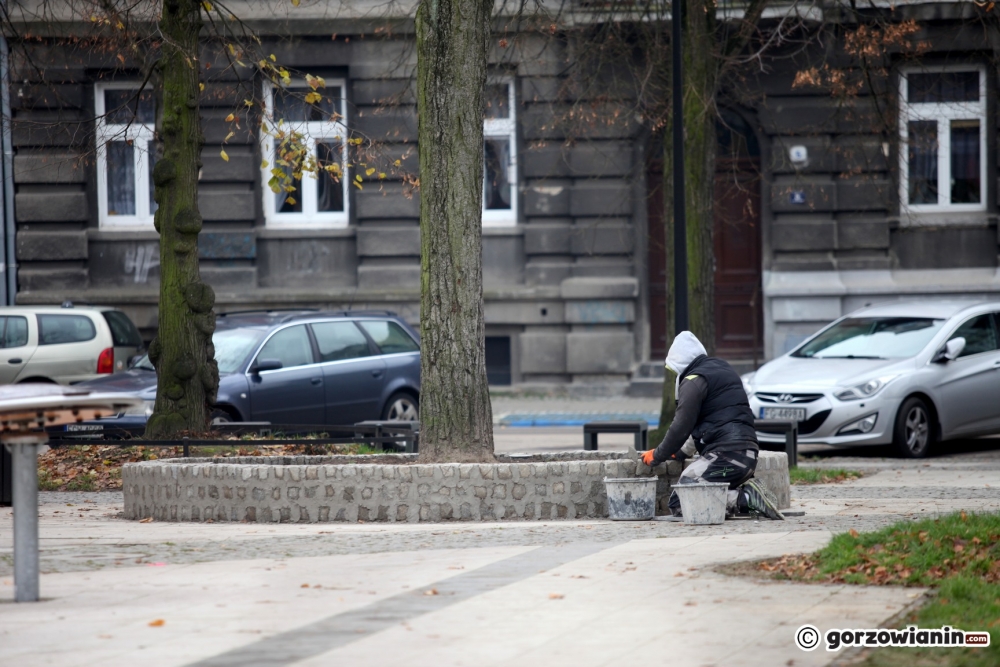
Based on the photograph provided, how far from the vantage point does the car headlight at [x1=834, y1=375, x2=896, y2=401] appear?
14.7 meters

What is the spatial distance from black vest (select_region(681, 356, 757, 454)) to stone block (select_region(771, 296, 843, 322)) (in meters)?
12.7

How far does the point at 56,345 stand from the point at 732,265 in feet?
36.5

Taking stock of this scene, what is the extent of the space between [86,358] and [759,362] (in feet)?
35.2

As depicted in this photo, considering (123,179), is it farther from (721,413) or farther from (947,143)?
(721,413)

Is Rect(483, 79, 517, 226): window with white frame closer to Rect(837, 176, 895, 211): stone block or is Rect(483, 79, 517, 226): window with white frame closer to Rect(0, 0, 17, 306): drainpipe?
Rect(837, 176, 895, 211): stone block

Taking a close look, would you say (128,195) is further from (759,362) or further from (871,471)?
(871,471)

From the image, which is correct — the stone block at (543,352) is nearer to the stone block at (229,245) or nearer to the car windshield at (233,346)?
the stone block at (229,245)

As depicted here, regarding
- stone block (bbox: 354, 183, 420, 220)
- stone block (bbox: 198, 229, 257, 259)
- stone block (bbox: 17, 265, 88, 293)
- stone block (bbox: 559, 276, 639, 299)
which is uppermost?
stone block (bbox: 354, 183, 420, 220)

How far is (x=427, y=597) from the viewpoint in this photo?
6543 mm

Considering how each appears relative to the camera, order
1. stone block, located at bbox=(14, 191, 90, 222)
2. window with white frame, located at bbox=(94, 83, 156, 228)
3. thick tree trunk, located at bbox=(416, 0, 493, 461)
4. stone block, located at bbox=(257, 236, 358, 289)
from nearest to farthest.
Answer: thick tree trunk, located at bbox=(416, 0, 493, 461), stone block, located at bbox=(14, 191, 90, 222), stone block, located at bbox=(257, 236, 358, 289), window with white frame, located at bbox=(94, 83, 156, 228)

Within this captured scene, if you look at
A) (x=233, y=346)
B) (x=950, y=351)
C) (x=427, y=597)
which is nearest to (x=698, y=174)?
(x=950, y=351)

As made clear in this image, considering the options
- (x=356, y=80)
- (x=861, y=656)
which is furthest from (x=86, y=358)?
(x=861, y=656)

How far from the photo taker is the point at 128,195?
24.2 metres

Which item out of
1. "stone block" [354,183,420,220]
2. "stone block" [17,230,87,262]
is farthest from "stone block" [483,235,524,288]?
"stone block" [17,230,87,262]
